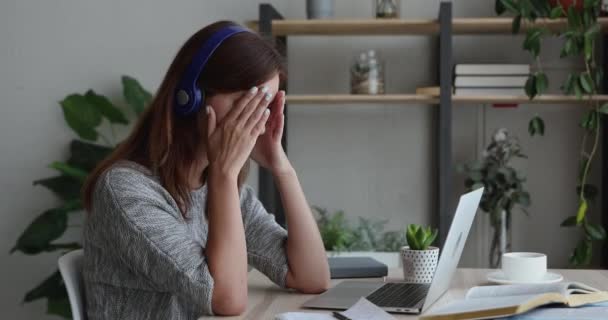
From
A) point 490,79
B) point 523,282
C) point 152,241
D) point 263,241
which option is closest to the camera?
point 152,241

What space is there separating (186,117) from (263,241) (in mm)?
339

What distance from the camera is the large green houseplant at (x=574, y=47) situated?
10.1 feet

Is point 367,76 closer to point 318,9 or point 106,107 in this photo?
point 318,9

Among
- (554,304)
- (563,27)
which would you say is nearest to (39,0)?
(563,27)

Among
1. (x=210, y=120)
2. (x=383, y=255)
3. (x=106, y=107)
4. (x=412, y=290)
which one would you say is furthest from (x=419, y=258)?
(x=106, y=107)

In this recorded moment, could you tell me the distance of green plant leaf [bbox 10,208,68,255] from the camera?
3.46 m

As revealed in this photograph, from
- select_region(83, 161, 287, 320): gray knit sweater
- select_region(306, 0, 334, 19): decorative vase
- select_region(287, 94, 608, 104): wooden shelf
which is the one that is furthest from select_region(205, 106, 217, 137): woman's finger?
select_region(306, 0, 334, 19): decorative vase

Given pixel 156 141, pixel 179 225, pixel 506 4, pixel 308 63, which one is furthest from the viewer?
pixel 308 63

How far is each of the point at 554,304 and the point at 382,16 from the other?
2.22m

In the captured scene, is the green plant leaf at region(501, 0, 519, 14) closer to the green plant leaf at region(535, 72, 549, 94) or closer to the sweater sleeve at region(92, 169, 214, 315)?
the green plant leaf at region(535, 72, 549, 94)

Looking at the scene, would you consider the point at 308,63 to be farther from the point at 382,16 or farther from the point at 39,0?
the point at 39,0

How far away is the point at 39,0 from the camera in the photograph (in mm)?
3742

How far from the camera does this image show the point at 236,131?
1599 millimetres

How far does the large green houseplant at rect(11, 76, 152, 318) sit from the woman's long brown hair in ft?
5.90
